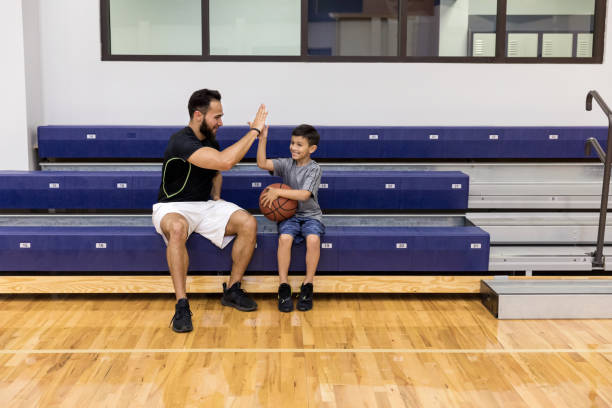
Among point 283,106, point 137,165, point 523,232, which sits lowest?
point 523,232

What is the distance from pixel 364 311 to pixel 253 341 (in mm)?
694

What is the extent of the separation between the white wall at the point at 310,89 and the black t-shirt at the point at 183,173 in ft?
4.69

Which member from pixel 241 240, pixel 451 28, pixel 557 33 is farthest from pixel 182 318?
pixel 557 33

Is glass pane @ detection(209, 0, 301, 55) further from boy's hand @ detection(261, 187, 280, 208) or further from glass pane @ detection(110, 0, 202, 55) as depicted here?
boy's hand @ detection(261, 187, 280, 208)

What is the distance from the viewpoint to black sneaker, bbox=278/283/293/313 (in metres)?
3.34

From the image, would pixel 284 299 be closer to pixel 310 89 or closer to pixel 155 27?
pixel 310 89

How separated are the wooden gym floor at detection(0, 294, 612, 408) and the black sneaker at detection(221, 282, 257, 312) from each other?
0.04m

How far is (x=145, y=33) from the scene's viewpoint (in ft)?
16.1

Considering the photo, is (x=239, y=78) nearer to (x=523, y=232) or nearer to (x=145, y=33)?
(x=145, y=33)

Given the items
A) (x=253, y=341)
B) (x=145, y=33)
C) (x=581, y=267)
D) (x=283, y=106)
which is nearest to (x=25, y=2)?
(x=145, y=33)

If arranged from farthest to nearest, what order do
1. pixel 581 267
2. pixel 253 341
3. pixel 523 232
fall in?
pixel 523 232
pixel 581 267
pixel 253 341

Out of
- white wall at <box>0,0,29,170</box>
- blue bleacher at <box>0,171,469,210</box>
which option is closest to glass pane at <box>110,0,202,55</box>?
white wall at <box>0,0,29,170</box>

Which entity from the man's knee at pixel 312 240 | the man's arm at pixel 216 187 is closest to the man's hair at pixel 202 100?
the man's arm at pixel 216 187

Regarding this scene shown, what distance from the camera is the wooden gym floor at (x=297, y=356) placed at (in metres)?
2.38
